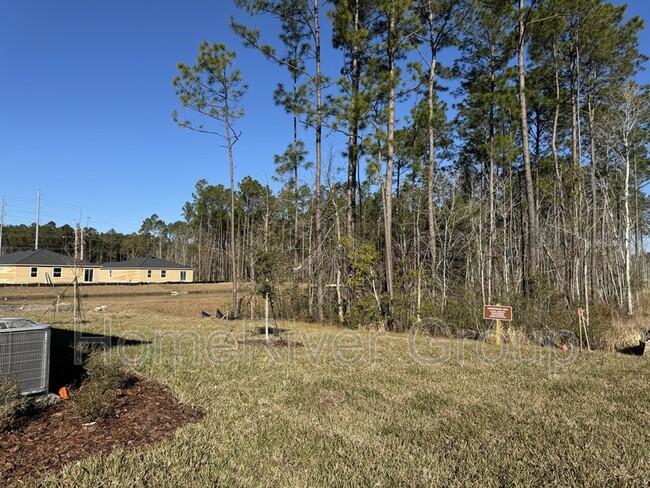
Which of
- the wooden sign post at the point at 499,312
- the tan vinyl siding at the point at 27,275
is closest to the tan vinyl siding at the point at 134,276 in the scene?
the tan vinyl siding at the point at 27,275

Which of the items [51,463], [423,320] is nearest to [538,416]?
[51,463]

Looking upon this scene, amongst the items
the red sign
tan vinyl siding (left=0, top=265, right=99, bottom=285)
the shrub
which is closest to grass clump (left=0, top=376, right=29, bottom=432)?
the shrub

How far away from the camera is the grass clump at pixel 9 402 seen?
3295 mm

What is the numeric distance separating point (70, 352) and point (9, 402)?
11.3 feet

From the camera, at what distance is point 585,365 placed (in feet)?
22.2

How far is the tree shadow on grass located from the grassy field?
0.70m

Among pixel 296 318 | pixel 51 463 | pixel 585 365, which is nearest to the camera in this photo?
pixel 51 463

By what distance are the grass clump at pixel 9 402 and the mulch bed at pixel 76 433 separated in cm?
8

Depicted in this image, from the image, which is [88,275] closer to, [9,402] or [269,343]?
[269,343]

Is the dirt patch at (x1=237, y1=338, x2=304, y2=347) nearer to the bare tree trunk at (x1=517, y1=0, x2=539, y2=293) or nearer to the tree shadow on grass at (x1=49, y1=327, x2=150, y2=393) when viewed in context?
the tree shadow on grass at (x1=49, y1=327, x2=150, y2=393)

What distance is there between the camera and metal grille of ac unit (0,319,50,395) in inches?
147

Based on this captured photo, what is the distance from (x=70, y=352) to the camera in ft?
21.3

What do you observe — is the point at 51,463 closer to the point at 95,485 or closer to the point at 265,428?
the point at 95,485

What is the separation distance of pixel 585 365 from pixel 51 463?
7.27 m
